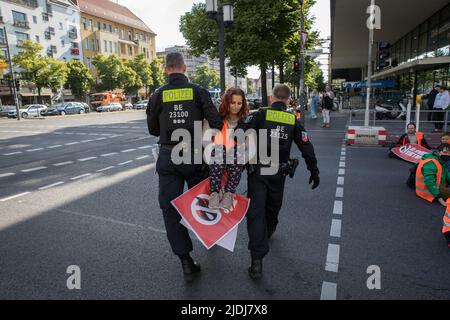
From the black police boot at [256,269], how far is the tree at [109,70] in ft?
179

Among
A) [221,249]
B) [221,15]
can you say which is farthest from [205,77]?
[221,249]

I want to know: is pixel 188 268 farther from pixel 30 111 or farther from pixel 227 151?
pixel 30 111

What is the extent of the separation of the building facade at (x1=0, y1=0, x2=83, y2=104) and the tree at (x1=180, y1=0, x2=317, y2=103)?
28.0m

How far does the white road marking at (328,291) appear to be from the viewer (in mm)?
2841

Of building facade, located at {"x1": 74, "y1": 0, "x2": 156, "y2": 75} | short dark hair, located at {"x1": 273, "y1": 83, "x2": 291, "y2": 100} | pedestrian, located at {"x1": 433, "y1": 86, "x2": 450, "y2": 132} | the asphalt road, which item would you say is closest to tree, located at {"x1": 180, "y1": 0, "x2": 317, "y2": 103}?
pedestrian, located at {"x1": 433, "y1": 86, "x2": 450, "y2": 132}

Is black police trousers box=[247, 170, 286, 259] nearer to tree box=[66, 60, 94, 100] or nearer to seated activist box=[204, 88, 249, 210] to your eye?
seated activist box=[204, 88, 249, 210]

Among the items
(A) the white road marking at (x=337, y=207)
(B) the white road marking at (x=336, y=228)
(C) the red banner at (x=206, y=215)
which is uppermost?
(C) the red banner at (x=206, y=215)

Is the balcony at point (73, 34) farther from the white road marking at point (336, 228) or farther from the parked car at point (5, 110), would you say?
the white road marking at point (336, 228)

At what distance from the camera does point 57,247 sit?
12.9 feet

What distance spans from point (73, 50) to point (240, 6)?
42869 mm

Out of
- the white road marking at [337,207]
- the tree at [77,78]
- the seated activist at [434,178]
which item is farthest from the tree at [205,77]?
the white road marking at [337,207]

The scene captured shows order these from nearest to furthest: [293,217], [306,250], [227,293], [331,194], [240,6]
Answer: [227,293]
[306,250]
[293,217]
[331,194]
[240,6]

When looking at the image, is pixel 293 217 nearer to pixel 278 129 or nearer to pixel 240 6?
pixel 278 129

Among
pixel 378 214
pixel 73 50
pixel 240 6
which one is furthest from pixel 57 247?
Answer: pixel 73 50
